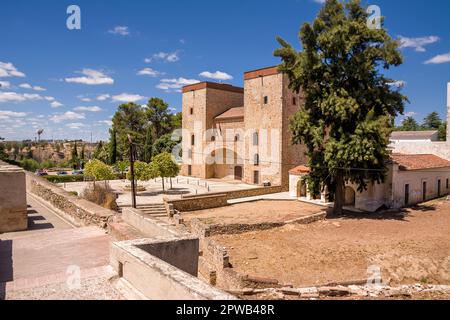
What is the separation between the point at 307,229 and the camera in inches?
663

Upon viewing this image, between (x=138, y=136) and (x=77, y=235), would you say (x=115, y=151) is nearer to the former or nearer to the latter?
(x=138, y=136)

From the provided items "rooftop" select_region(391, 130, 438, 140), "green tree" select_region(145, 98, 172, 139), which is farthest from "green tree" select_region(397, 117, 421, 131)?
"green tree" select_region(145, 98, 172, 139)

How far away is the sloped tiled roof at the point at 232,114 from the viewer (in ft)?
106

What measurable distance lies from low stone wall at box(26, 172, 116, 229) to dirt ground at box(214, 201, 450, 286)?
4.97 metres

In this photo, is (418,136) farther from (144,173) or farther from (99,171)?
(99,171)

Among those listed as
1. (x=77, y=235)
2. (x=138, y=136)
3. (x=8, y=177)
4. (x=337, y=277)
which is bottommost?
(x=337, y=277)

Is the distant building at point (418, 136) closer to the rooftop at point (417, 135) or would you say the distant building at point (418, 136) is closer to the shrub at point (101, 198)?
the rooftop at point (417, 135)

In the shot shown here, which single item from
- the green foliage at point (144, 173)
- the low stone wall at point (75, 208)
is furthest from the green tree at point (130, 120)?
the low stone wall at point (75, 208)

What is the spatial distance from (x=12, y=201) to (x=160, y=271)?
10161 mm

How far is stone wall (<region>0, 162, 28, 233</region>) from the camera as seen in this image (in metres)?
11.9

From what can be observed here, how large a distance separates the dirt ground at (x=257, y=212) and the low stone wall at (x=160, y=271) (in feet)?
37.4

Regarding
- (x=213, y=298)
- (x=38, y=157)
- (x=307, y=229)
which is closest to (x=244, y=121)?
(x=307, y=229)

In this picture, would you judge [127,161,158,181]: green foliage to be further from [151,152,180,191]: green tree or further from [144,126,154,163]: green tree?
[144,126,154,163]: green tree

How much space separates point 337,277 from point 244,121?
2164 centimetres
